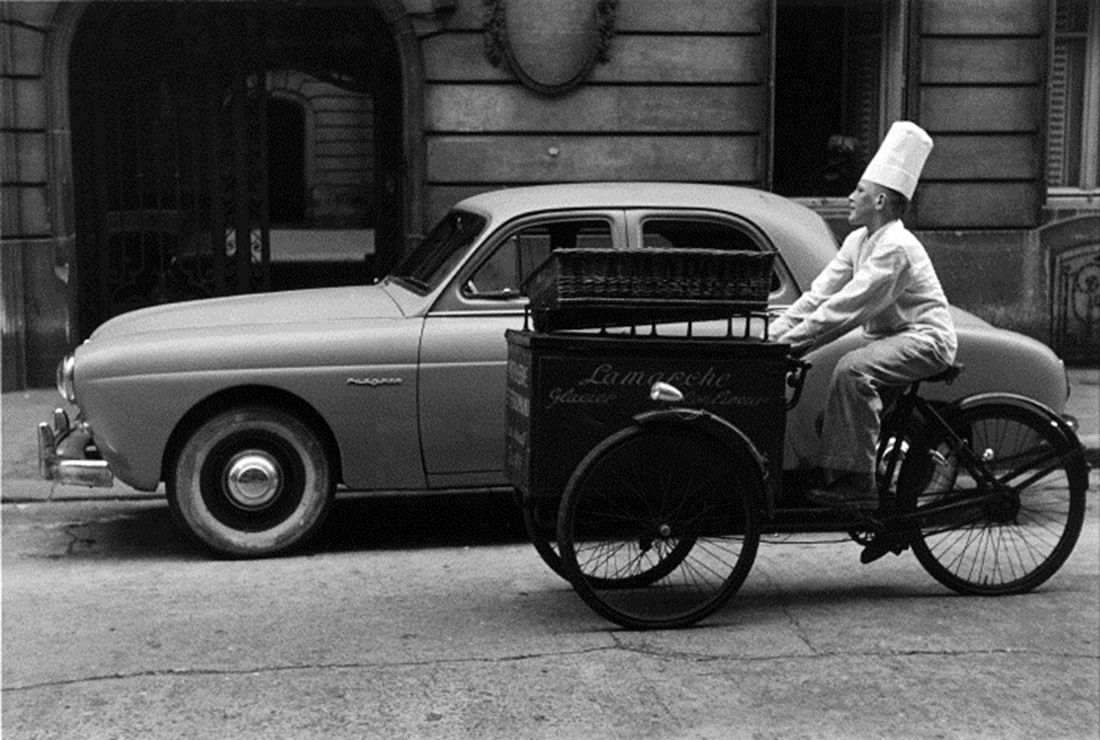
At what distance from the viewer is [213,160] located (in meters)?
14.2

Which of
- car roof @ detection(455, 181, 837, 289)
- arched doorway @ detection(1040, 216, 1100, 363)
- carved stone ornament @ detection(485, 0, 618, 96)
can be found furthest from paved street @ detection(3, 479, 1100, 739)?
arched doorway @ detection(1040, 216, 1100, 363)

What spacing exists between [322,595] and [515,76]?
755 centimetres

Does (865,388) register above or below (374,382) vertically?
above

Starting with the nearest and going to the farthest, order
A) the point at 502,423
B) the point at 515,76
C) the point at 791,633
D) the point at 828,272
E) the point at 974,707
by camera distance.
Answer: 1. the point at 974,707
2. the point at 791,633
3. the point at 828,272
4. the point at 502,423
5. the point at 515,76

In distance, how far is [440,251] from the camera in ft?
26.7

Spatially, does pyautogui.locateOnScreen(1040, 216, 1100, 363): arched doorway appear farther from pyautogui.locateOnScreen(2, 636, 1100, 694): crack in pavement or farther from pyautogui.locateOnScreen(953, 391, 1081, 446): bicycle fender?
pyautogui.locateOnScreen(2, 636, 1100, 694): crack in pavement

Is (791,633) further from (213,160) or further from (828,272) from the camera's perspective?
(213,160)

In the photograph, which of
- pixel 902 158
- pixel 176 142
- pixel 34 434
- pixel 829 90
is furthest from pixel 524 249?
pixel 829 90

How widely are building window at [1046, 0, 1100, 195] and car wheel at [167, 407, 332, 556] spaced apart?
358 inches

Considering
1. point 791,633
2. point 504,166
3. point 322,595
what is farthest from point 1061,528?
point 504,166

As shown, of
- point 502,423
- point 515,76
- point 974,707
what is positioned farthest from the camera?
point 515,76

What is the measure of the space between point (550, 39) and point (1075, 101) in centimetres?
465

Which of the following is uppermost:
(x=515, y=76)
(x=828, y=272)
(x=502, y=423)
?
(x=515, y=76)

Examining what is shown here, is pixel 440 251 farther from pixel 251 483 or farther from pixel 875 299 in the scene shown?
pixel 875 299
